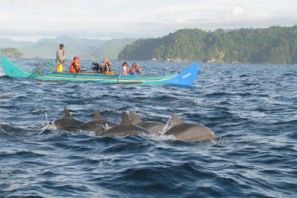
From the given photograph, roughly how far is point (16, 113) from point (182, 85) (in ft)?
70.1

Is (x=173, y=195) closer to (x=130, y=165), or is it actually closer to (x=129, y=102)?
(x=130, y=165)

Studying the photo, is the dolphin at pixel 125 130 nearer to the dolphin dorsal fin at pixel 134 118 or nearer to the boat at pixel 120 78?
the dolphin dorsal fin at pixel 134 118

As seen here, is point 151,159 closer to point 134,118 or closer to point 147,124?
point 147,124

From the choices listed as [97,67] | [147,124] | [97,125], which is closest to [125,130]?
[147,124]

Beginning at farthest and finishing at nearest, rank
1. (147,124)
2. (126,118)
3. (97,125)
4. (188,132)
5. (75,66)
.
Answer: (75,66) < (97,125) < (147,124) < (126,118) < (188,132)

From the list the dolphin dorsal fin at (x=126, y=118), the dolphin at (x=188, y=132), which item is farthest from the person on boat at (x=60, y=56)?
the dolphin at (x=188, y=132)

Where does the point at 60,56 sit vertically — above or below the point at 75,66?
above

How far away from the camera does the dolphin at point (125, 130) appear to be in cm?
1722

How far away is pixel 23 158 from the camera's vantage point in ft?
46.4

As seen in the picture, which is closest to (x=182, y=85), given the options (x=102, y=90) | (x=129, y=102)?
(x=102, y=90)

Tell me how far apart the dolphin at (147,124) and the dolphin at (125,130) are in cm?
12

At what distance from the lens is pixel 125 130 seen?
17.3 metres

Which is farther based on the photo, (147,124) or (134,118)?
(134,118)

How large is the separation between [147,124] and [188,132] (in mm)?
1928
